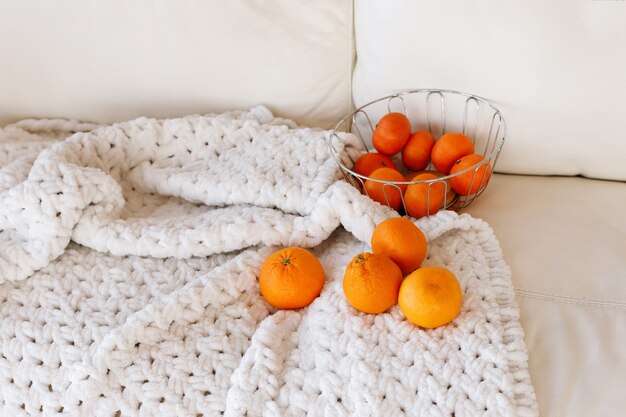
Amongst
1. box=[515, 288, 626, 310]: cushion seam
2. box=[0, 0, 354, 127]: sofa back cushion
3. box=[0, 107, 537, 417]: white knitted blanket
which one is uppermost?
box=[0, 0, 354, 127]: sofa back cushion

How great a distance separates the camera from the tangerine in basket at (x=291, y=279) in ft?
2.85

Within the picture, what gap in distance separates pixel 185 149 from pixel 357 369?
0.57 metres

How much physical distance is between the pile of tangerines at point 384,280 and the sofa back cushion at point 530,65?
0.32 metres

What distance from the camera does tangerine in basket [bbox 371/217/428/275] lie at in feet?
2.80

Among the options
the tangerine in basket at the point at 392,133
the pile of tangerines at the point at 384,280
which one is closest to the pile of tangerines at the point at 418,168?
the tangerine in basket at the point at 392,133

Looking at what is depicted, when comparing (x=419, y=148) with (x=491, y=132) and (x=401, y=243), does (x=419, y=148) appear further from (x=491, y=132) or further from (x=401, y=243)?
(x=401, y=243)

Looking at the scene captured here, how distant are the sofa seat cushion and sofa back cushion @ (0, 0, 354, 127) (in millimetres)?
405

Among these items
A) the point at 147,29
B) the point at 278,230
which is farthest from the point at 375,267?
the point at 147,29

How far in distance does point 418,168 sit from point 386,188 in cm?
12

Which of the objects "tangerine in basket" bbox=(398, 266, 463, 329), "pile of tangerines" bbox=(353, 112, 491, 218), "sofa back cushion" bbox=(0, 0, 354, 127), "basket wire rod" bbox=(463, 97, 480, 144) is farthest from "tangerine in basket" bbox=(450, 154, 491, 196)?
"sofa back cushion" bbox=(0, 0, 354, 127)

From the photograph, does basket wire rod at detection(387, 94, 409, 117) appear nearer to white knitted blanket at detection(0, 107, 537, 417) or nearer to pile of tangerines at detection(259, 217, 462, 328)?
white knitted blanket at detection(0, 107, 537, 417)

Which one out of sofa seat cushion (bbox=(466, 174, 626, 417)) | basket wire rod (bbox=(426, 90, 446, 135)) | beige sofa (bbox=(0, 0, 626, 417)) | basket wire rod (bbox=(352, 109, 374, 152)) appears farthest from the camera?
basket wire rod (bbox=(352, 109, 374, 152))

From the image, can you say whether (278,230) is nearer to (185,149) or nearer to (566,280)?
(185,149)

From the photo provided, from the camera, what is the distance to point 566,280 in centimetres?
89
